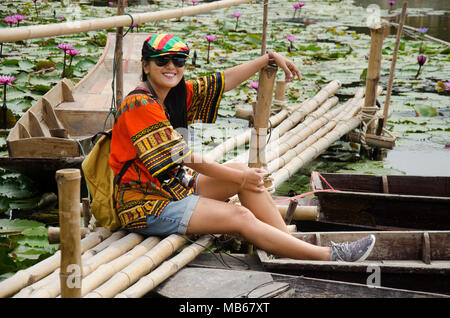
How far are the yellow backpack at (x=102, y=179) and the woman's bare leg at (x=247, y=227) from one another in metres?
0.38

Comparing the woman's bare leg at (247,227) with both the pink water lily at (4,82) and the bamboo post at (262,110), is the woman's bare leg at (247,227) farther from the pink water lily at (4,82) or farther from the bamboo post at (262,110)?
the pink water lily at (4,82)

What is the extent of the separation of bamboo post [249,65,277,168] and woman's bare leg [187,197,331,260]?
54 centimetres

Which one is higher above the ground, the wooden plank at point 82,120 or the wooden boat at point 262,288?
the wooden plank at point 82,120

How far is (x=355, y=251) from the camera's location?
245 centimetres

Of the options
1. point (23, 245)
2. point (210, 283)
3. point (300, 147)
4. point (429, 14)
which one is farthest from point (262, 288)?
point (429, 14)

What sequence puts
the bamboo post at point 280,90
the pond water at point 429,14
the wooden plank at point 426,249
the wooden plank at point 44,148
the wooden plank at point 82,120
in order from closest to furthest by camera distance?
the wooden plank at point 426,249 < the wooden plank at point 44,148 < the wooden plank at point 82,120 < the bamboo post at point 280,90 < the pond water at point 429,14

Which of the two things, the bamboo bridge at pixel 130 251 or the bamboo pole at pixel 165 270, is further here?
the bamboo pole at pixel 165 270

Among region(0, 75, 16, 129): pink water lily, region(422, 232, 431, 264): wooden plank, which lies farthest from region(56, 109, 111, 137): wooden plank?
region(422, 232, 431, 264): wooden plank

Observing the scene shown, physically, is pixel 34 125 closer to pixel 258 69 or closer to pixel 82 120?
pixel 82 120

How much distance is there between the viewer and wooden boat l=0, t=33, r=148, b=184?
3.56 meters

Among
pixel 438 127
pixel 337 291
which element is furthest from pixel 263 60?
pixel 438 127

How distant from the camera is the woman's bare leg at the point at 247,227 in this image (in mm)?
2426

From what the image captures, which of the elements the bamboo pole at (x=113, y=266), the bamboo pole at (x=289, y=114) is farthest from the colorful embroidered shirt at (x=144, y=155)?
the bamboo pole at (x=289, y=114)
